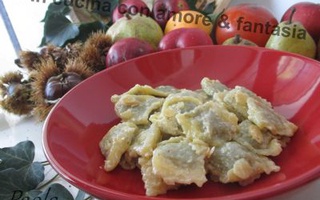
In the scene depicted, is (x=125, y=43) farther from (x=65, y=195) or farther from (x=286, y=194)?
(x=286, y=194)

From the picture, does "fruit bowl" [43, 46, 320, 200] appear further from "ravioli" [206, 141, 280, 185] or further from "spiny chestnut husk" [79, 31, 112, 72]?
"spiny chestnut husk" [79, 31, 112, 72]

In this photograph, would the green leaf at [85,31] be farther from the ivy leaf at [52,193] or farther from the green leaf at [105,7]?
the ivy leaf at [52,193]

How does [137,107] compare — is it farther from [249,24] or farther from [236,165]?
[249,24]

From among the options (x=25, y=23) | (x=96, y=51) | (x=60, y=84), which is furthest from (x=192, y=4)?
(x=25, y=23)

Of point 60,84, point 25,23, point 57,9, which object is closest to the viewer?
point 60,84

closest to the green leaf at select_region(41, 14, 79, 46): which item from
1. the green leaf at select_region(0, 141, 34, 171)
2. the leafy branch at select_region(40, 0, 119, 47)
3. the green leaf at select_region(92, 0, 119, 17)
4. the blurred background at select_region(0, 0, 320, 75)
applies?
the leafy branch at select_region(40, 0, 119, 47)

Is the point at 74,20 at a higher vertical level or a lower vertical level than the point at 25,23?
higher
